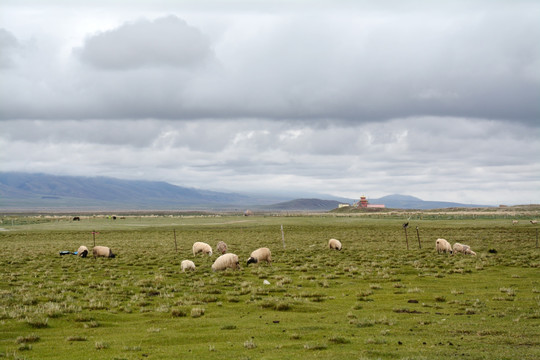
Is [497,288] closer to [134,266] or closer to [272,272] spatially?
[272,272]

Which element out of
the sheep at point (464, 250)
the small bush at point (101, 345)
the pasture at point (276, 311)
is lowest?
the sheep at point (464, 250)

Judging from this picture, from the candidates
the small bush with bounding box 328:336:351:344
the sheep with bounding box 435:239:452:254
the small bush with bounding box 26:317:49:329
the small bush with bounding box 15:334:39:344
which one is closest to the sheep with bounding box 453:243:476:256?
the sheep with bounding box 435:239:452:254

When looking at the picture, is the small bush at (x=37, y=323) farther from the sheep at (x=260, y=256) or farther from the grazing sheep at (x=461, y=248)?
the grazing sheep at (x=461, y=248)

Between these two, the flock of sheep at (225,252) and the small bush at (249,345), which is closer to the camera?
the small bush at (249,345)

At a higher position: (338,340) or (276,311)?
(338,340)

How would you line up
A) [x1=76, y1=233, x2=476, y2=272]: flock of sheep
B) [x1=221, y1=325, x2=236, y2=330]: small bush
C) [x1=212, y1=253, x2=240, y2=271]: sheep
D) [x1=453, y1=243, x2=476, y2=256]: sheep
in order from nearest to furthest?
[x1=221, y1=325, x2=236, y2=330]: small bush → [x1=212, y1=253, x2=240, y2=271]: sheep → [x1=76, y1=233, x2=476, y2=272]: flock of sheep → [x1=453, y1=243, x2=476, y2=256]: sheep

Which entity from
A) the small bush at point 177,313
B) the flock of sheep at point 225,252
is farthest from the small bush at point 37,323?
the flock of sheep at point 225,252

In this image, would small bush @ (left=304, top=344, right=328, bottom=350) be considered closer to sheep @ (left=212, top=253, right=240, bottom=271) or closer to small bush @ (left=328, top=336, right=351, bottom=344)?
small bush @ (left=328, top=336, right=351, bottom=344)

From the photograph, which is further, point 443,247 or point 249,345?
point 443,247

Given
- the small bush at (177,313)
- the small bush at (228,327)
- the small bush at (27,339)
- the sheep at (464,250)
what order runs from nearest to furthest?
the small bush at (27,339) < the small bush at (228,327) < the small bush at (177,313) < the sheep at (464,250)

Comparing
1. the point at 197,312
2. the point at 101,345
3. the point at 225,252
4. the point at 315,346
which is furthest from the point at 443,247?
the point at 101,345

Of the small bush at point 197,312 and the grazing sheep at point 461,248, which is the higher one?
the small bush at point 197,312

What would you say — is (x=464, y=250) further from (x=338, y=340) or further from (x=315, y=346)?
(x=315, y=346)

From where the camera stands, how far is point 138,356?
1175cm
